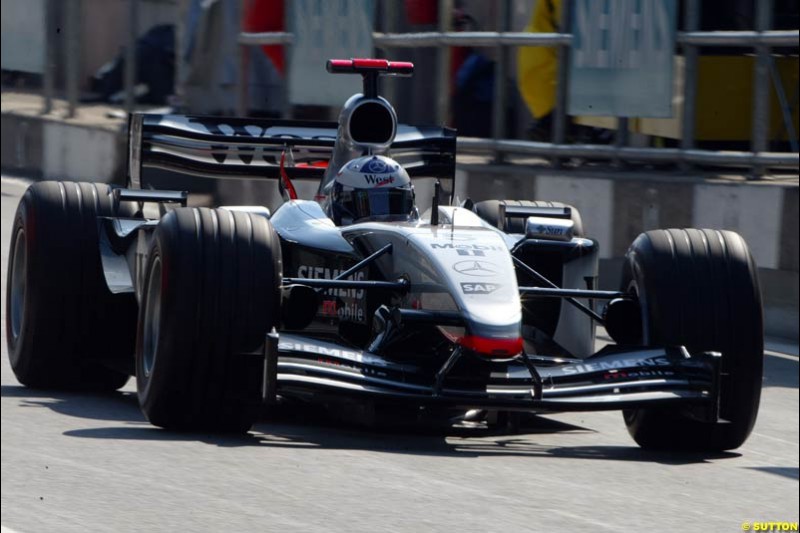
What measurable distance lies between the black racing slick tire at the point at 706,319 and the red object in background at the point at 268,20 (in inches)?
457

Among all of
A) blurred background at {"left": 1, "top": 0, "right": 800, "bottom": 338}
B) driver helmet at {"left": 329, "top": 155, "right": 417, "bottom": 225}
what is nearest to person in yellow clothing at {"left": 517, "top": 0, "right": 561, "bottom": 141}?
blurred background at {"left": 1, "top": 0, "right": 800, "bottom": 338}

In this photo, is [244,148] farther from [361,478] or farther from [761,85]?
[761,85]

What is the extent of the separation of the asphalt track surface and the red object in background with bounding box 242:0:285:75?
10854 millimetres

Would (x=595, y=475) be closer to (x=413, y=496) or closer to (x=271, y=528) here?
(x=413, y=496)

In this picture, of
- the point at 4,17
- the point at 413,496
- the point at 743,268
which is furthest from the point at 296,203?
the point at 4,17

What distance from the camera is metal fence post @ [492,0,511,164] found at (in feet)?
49.6

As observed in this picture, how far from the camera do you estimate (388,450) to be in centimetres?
698

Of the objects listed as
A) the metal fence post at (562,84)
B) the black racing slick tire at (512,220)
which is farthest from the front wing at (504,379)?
the metal fence post at (562,84)

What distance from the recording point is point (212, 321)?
686cm

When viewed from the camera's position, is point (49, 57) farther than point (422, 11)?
Yes

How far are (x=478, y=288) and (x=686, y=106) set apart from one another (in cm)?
677

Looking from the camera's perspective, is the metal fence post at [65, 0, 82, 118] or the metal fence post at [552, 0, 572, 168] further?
the metal fence post at [65, 0, 82, 118]

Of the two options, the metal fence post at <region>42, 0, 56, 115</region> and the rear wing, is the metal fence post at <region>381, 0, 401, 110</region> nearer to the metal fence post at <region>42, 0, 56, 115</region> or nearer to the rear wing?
the rear wing

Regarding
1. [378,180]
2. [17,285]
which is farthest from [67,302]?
[378,180]
